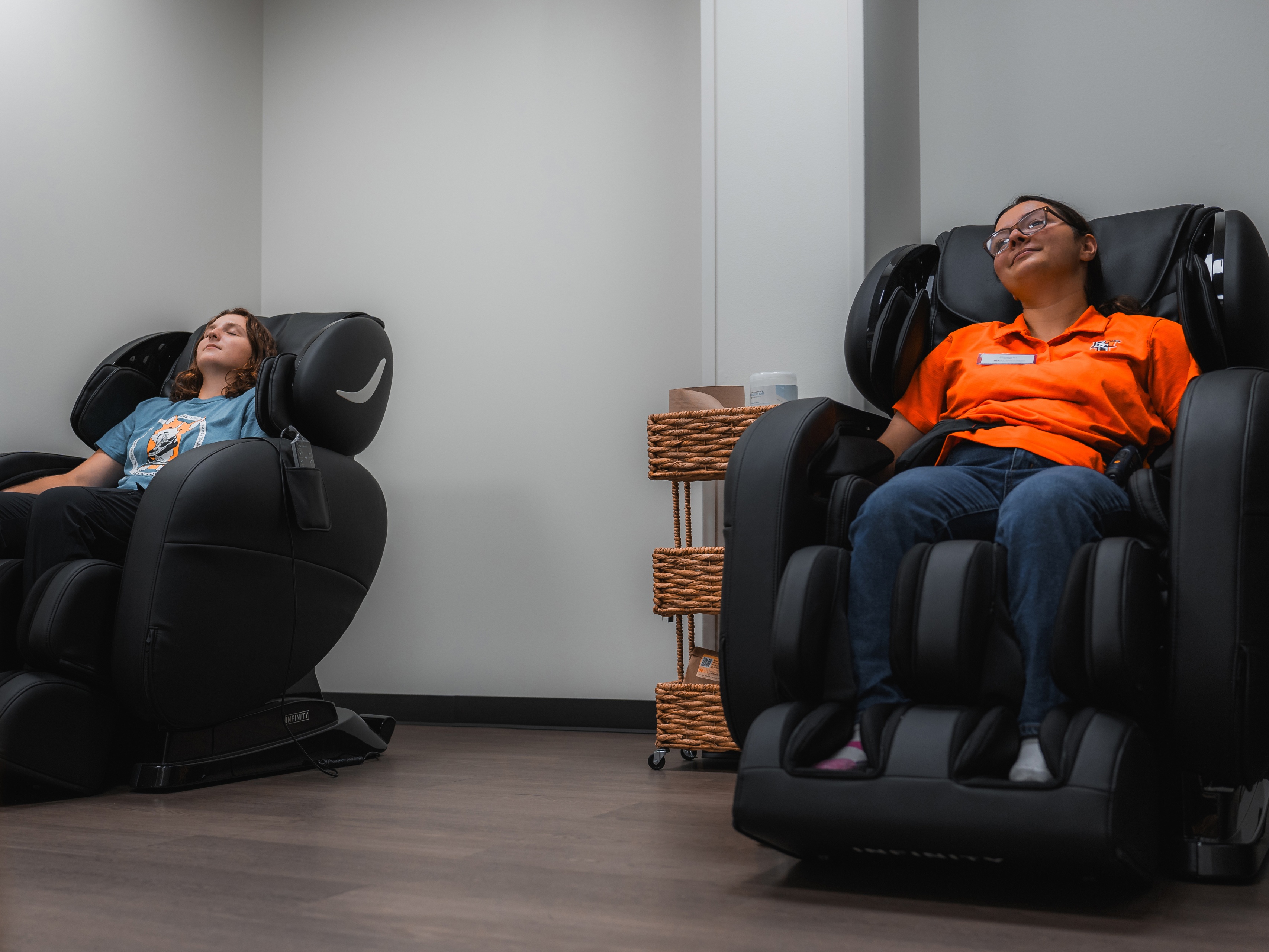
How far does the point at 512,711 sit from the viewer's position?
126 inches

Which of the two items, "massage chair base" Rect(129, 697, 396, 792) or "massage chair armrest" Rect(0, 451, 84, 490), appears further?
"massage chair armrest" Rect(0, 451, 84, 490)

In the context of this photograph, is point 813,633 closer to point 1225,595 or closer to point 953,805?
point 953,805

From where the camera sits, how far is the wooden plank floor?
3.81 ft

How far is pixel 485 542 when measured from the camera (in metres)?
3.30

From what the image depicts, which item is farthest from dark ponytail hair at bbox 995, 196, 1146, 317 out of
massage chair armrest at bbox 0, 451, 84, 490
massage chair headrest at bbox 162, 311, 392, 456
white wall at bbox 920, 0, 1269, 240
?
massage chair armrest at bbox 0, 451, 84, 490

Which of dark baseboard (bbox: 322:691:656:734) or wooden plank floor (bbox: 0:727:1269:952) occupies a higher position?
wooden plank floor (bbox: 0:727:1269:952)

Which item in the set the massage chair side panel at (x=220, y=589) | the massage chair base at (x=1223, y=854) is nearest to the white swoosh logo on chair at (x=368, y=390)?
the massage chair side panel at (x=220, y=589)

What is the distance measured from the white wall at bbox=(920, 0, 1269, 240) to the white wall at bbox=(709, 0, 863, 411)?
375 millimetres

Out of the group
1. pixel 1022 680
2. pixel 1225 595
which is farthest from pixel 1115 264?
pixel 1022 680

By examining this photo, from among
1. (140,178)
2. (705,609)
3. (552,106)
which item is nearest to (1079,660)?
(705,609)

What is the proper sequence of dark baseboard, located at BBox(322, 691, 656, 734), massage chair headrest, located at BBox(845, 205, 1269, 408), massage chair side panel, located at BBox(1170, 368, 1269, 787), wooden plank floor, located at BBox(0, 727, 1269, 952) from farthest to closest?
dark baseboard, located at BBox(322, 691, 656, 734)
massage chair headrest, located at BBox(845, 205, 1269, 408)
massage chair side panel, located at BBox(1170, 368, 1269, 787)
wooden plank floor, located at BBox(0, 727, 1269, 952)

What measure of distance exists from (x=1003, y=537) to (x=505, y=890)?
82cm

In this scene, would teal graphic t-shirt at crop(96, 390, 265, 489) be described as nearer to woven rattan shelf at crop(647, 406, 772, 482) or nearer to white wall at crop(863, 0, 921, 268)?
woven rattan shelf at crop(647, 406, 772, 482)

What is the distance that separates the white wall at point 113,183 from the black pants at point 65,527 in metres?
0.63
